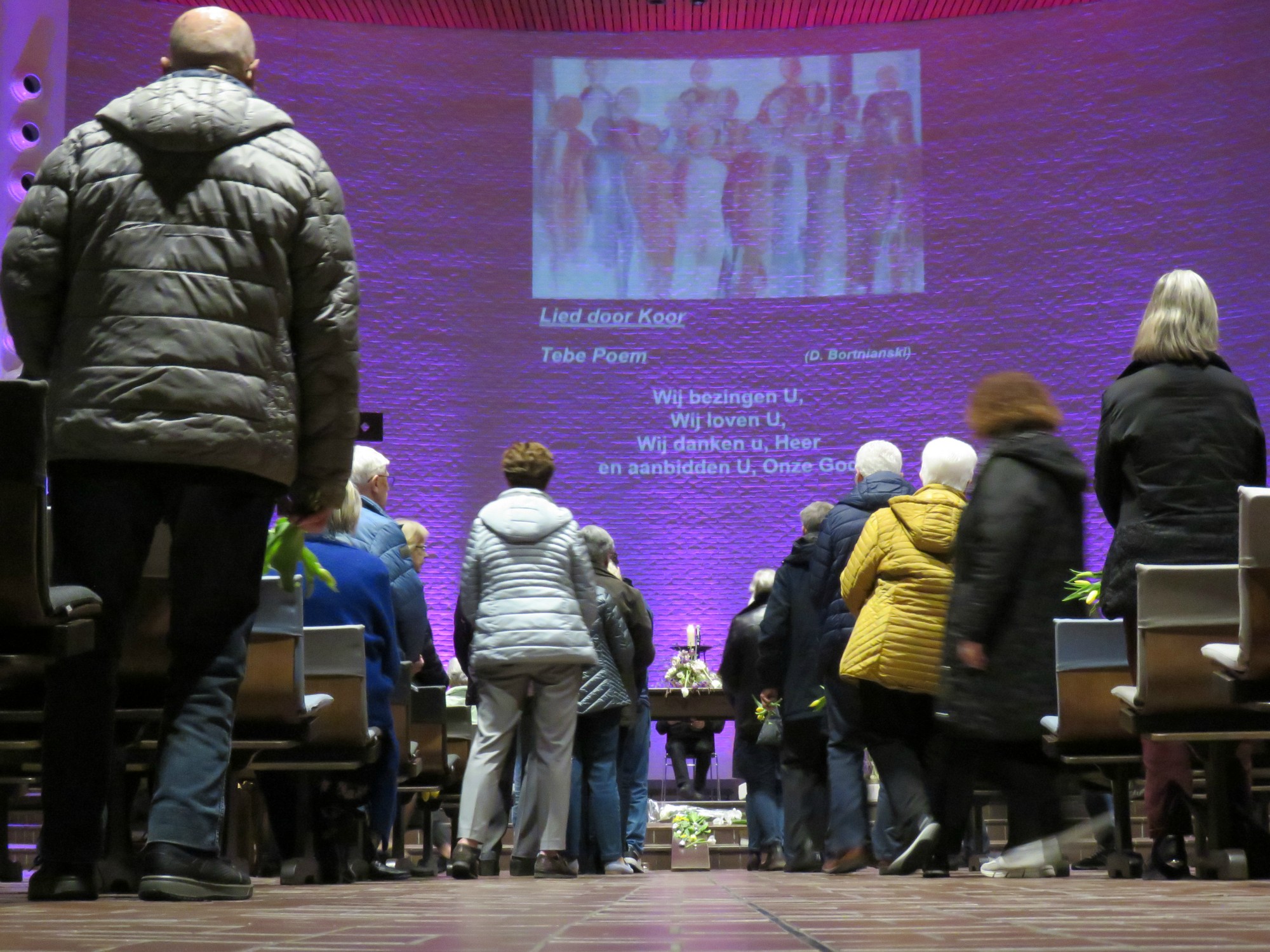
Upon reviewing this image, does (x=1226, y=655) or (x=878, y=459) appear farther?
(x=878, y=459)

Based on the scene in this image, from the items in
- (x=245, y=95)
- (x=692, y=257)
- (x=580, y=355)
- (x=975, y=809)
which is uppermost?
(x=692, y=257)

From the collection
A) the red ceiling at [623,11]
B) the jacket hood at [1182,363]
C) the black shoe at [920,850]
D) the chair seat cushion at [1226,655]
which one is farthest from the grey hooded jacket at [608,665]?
the red ceiling at [623,11]

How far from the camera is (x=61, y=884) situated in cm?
235

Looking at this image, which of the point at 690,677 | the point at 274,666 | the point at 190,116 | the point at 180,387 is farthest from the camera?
the point at 690,677

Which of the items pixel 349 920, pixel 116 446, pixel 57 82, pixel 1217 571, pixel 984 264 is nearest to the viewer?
pixel 349 920

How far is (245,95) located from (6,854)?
241 cm

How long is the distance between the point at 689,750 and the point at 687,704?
2.05 metres

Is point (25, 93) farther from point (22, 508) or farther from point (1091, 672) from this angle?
point (22, 508)

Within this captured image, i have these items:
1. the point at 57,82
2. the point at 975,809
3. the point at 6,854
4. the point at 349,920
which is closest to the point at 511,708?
the point at 6,854

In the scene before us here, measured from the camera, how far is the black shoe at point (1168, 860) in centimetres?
365

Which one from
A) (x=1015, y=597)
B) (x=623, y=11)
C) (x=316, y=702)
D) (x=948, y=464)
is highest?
(x=623, y=11)

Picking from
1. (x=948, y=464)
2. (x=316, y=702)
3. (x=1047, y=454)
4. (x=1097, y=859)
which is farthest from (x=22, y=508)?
(x=1097, y=859)

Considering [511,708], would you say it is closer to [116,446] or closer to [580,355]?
[116,446]

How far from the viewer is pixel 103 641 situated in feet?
8.10
